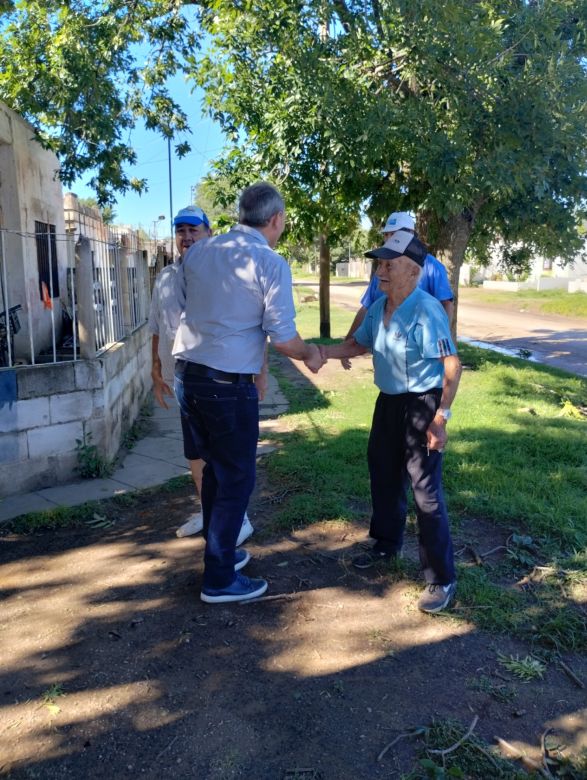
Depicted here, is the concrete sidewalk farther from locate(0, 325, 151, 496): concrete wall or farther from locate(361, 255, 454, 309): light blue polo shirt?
locate(361, 255, 454, 309): light blue polo shirt

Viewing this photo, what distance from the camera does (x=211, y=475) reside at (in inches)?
133

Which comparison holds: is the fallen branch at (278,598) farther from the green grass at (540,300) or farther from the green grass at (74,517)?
the green grass at (540,300)

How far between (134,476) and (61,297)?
10.3ft

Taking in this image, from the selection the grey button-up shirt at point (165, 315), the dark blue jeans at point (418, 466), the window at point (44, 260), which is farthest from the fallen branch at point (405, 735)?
the window at point (44, 260)

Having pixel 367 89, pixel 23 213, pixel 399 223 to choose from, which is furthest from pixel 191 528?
pixel 367 89

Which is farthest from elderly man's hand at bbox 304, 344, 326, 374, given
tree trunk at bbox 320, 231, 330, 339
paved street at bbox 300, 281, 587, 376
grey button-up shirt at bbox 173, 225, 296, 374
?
tree trunk at bbox 320, 231, 330, 339

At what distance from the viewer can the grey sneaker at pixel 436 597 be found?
10.7 ft

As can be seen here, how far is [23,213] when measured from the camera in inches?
265

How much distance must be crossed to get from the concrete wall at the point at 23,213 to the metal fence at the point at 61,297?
12 millimetres

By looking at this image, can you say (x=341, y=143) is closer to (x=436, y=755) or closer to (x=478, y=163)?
(x=478, y=163)

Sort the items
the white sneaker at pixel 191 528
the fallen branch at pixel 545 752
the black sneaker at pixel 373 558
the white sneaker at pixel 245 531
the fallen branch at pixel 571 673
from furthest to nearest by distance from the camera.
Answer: the white sneaker at pixel 191 528, the white sneaker at pixel 245 531, the black sneaker at pixel 373 558, the fallen branch at pixel 571 673, the fallen branch at pixel 545 752

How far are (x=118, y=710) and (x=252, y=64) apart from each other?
28.6 feet

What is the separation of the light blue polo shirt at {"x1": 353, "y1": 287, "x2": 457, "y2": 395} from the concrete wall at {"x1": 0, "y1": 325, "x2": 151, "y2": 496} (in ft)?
8.59

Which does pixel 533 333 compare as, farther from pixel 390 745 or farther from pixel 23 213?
pixel 390 745
